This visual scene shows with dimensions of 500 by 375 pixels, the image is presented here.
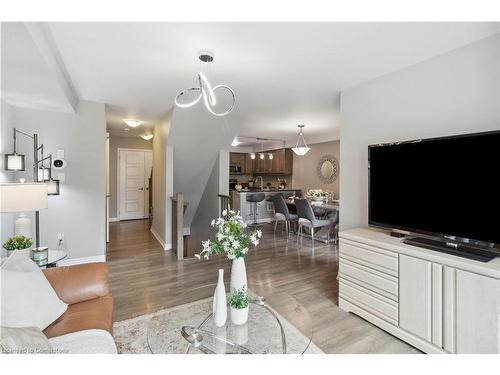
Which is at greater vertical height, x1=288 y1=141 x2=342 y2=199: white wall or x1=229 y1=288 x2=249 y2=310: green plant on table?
x1=288 y1=141 x2=342 y2=199: white wall

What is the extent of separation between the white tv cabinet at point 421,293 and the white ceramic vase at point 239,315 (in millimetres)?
1308

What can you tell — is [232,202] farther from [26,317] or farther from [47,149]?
[26,317]

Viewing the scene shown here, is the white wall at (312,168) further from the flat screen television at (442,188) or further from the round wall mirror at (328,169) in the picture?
the flat screen television at (442,188)

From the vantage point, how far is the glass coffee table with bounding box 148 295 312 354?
51.7 inches

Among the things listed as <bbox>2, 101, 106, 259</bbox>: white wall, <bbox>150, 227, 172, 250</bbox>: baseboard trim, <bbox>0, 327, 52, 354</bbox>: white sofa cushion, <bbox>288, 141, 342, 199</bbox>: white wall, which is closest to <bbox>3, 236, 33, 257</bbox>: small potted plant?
<bbox>0, 327, 52, 354</bbox>: white sofa cushion

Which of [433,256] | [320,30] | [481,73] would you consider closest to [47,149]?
[320,30]

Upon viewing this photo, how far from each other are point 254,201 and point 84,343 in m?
5.55

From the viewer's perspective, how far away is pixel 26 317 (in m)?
1.38

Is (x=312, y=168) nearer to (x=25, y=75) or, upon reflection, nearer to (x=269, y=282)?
(x=269, y=282)

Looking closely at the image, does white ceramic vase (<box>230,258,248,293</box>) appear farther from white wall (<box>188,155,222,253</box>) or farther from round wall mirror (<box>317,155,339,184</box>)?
round wall mirror (<box>317,155,339,184</box>)

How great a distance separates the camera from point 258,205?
Answer: 7258 mm

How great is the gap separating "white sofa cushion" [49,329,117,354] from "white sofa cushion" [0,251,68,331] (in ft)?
0.67

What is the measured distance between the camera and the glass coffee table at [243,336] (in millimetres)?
1313

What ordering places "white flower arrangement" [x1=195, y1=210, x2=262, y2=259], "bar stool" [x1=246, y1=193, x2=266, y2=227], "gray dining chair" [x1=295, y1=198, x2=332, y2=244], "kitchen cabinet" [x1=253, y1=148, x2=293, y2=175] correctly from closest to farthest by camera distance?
"white flower arrangement" [x1=195, y1=210, x2=262, y2=259]
"gray dining chair" [x1=295, y1=198, x2=332, y2=244]
"bar stool" [x1=246, y1=193, x2=266, y2=227]
"kitchen cabinet" [x1=253, y1=148, x2=293, y2=175]
